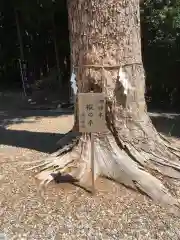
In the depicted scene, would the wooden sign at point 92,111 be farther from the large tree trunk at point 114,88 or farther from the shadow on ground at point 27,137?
the shadow on ground at point 27,137

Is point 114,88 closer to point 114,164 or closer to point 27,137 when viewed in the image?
point 114,164

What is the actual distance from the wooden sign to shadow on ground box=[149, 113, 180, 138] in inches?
161

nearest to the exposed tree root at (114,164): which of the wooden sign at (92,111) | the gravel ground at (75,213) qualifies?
the gravel ground at (75,213)

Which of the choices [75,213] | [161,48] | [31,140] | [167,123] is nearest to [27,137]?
[31,140]

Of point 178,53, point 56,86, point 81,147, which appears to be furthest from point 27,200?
point 56,86

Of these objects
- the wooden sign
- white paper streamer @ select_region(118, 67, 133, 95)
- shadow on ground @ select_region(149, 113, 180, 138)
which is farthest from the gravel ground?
shadow on ground @ select_region(149, 113, 180, 138)

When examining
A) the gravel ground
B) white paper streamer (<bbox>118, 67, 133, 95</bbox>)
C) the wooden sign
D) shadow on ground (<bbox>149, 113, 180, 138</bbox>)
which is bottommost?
→ the gravel ground

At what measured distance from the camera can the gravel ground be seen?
4543mm

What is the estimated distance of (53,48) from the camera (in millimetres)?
16172

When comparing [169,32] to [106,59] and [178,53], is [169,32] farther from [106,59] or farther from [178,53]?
[106,59]

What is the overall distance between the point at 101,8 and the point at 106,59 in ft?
1.88

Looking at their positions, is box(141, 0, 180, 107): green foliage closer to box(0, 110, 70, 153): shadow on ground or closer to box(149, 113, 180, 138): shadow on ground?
box(149, 113, 180, 138): shadow on ground

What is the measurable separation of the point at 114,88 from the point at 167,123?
437cm

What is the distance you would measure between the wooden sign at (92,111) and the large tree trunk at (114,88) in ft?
2.70
